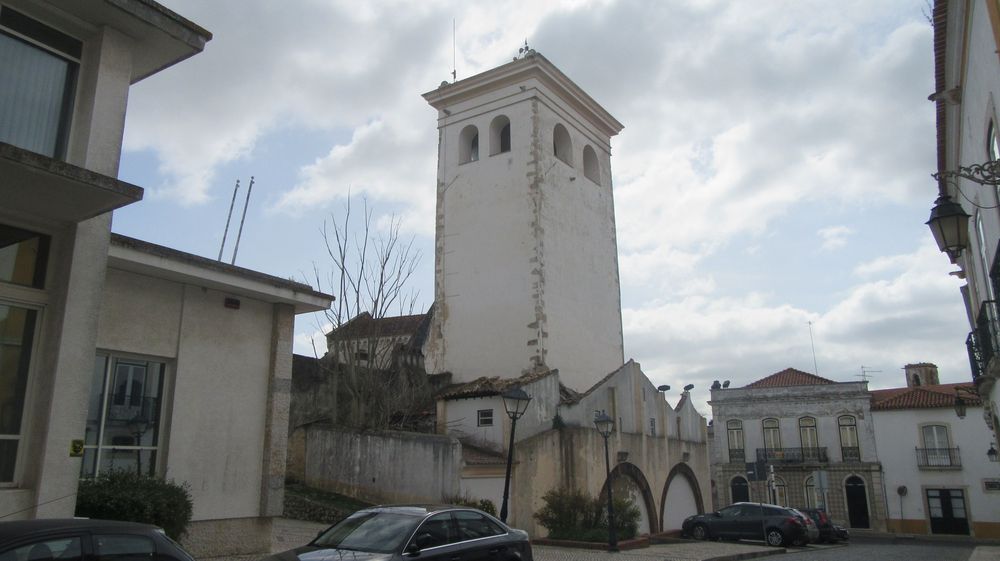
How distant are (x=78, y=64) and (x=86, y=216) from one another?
187cm

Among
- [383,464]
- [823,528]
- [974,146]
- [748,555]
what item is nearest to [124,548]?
[974,146]

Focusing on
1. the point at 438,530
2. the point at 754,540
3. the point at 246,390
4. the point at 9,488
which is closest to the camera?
the point at 9,488

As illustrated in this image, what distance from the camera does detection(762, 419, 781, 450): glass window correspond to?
1711 inches

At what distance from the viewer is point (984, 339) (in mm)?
12727

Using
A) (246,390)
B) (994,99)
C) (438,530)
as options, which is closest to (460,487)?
(246,390)

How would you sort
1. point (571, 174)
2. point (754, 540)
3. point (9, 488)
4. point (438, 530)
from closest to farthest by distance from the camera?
point (9, 488) < point (438, 530) < point (754, 540) < point (571, 174)

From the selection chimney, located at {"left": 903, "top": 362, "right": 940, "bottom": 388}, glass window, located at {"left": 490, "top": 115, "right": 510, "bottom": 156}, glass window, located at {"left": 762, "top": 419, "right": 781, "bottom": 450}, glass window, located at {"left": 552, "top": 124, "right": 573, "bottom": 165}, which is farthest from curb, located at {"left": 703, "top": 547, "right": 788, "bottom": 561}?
chimney, located at {"left": 903, "top": 362, "right": 940, "bottom": 388}

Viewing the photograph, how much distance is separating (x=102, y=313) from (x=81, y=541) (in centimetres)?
538

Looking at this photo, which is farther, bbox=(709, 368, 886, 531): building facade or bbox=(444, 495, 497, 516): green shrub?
bbox=(709, 368, 886, 531): building facade

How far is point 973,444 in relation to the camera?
39.0 metres

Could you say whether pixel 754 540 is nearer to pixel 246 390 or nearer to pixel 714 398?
pixel 246 390

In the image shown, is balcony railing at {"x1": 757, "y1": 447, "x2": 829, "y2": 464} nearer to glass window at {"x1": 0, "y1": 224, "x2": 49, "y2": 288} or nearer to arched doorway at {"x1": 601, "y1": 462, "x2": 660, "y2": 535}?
arched doorway at {"x1": 601, "y1": 462, "x2": 660, "y2": 535}

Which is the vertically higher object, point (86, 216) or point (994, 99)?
point (994, 99)

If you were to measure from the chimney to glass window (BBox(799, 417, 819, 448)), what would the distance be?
11.5 meters
